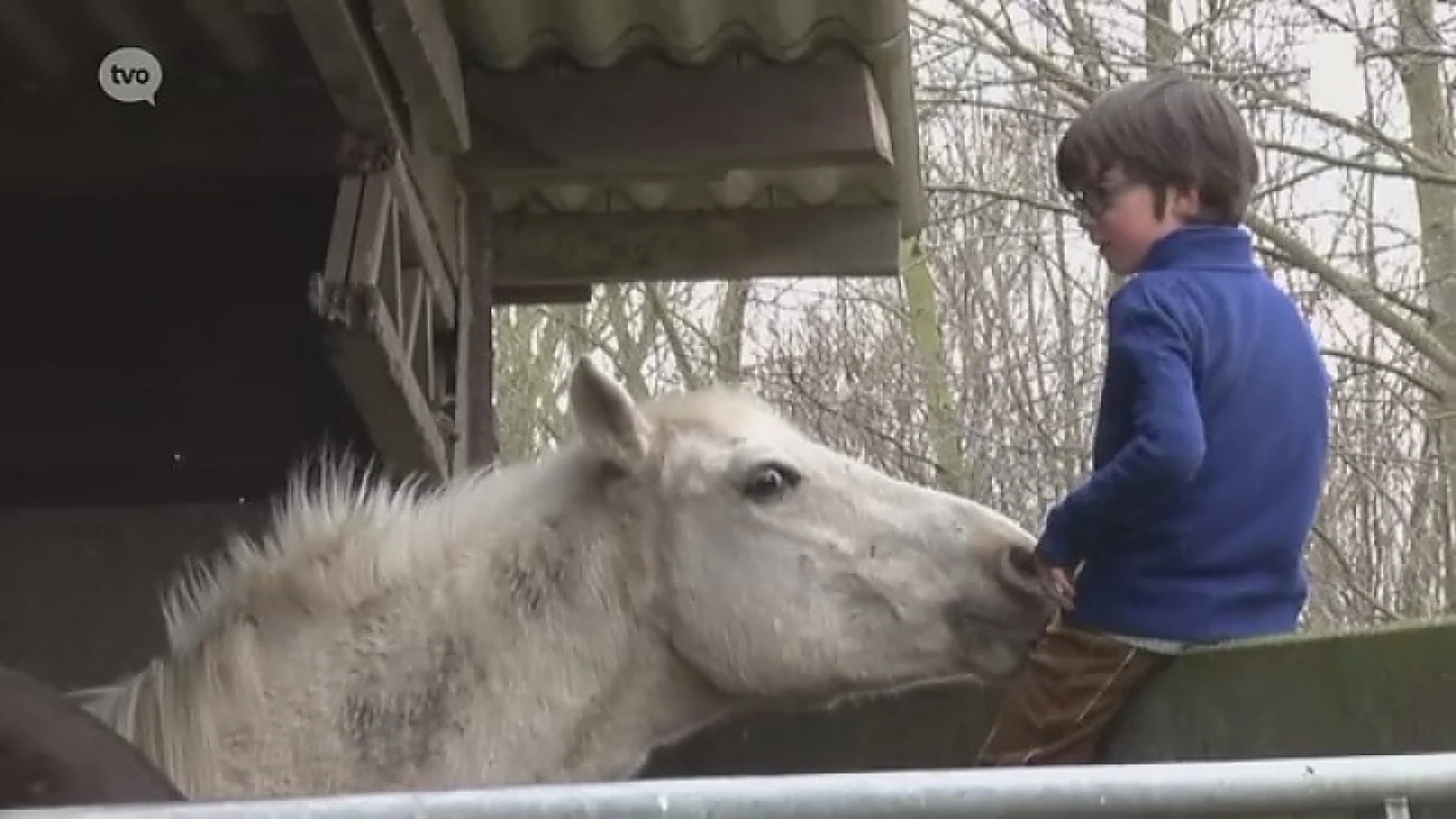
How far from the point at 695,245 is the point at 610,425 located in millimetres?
3333

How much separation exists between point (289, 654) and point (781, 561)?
3.17 ft

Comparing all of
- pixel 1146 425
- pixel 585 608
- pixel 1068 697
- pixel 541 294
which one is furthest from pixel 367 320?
pixel 541 294

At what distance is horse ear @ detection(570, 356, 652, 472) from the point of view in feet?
13.7

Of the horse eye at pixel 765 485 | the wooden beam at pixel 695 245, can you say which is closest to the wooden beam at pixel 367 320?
the horse eye at pixel 765 485

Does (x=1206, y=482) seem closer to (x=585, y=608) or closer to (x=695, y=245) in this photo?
(x=585, y=608)

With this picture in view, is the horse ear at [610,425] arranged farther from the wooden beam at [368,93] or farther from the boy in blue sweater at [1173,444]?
the boy in blue sweater at [1173,444]

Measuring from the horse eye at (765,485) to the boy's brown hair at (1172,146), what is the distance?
89 cm

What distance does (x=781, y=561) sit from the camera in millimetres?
4160

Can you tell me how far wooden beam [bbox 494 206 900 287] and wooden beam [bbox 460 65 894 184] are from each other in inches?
54.0

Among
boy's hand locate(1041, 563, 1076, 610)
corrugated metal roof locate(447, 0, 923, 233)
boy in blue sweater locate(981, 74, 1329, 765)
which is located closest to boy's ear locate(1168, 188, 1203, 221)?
boy in blue sweater locate(981, 74, 1329, 765)

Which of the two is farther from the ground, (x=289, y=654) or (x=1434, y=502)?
(x=1434, y=502)

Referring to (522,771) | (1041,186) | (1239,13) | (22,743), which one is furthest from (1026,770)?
(1041,186)

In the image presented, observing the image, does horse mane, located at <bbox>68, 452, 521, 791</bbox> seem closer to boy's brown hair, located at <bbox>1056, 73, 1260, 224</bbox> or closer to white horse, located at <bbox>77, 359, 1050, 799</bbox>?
white horse, located at <bbox>77, 359, 1050, 799</bbox>

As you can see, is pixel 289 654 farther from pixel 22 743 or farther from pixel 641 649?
pixel 22 743
